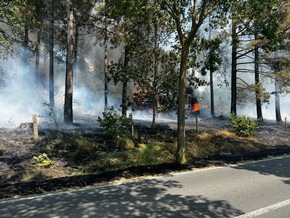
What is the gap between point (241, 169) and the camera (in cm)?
820

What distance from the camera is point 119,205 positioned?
16.2 feet

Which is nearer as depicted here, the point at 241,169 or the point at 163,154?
the point at 241,169

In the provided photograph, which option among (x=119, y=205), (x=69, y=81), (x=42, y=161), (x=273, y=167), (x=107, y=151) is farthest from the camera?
(x=69, y=81)

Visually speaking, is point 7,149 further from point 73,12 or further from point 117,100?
point 117,100

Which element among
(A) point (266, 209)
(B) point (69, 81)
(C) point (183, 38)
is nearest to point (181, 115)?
(C) point (183, 38)

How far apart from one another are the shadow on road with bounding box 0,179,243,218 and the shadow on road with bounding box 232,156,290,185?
289 cm

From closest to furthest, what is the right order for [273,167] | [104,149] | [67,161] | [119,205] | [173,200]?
1. [119,205]
2. [173,200]
3. [273,167]
4. [67,161]
5. [104,149]

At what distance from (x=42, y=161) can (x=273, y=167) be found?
669cm

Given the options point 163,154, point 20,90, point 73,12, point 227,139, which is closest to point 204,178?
point 163,154

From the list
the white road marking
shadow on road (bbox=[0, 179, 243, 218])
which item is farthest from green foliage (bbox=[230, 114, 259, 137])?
shadow on road (bbox=[0, 179, 243, 218])

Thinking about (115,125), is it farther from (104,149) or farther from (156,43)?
(156,43)

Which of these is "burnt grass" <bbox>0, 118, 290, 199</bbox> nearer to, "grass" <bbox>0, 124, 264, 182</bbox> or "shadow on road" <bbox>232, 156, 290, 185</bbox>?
"grass" <bbox>0, 124, 264, 182</bbox>

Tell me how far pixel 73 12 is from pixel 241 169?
11.2m

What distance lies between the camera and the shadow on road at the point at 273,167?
24.7 ft
